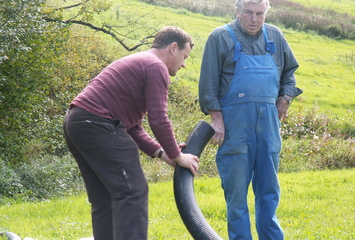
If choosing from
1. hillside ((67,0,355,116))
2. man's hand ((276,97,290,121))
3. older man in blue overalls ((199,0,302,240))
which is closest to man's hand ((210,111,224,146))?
older man in blue overalls ((199,0,302,240))

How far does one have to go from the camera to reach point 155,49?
4504mm

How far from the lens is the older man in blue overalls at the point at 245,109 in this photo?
201 inches

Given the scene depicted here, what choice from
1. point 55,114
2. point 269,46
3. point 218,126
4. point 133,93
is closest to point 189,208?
point 218,126

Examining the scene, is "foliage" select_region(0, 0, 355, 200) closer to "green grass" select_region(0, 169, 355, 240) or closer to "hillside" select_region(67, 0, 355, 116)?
"hillside" select_region(67, 0, 355, 116)

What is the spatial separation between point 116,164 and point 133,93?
51 cm

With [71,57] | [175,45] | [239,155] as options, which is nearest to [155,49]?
[175,45]

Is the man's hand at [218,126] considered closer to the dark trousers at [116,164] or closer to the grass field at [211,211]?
the dark trousers at [116,164]

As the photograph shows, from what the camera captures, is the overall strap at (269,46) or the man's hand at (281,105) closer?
the overall strap at (269,46)

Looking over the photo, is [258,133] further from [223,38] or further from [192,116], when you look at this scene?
[192,116]

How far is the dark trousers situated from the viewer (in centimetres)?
424

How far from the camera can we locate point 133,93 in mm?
4332

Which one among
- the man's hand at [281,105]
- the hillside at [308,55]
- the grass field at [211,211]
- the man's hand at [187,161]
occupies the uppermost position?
the man's hand at [281,105]

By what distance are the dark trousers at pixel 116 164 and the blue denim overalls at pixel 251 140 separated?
1083 mm

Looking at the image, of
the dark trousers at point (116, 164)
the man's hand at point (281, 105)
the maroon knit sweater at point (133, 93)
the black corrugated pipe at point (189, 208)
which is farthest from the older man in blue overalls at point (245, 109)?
the dark trousers at point (116, 164)
